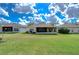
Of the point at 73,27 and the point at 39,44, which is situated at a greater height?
the point at 73,27

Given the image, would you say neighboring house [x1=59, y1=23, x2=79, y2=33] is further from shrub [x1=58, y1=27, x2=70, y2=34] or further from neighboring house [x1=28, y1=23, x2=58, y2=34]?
→ neighboring house [x1=28, y1=23, x2=58, y2=34]

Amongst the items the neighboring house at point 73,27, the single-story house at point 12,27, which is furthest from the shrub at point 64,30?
the single-story house at point 12,27

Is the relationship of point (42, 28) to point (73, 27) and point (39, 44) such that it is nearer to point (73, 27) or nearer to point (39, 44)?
point (39, 44)

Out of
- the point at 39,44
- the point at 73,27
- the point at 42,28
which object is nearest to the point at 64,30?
the point at 73,27

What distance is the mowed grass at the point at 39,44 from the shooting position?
6656mm

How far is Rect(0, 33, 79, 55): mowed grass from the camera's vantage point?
666cm

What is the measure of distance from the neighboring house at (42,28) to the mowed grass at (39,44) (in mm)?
83

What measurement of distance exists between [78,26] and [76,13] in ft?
0.87

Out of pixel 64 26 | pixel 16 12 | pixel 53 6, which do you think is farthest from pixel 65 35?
pixel 16 12

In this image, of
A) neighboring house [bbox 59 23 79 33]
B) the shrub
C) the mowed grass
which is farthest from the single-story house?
neighboring house [bbox 59 23 79 33]

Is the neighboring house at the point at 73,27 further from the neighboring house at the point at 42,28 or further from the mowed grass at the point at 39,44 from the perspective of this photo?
the neighboring house at the point at 42,28

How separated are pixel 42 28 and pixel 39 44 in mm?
317

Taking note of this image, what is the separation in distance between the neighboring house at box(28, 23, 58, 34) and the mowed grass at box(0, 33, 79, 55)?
3.3 inches

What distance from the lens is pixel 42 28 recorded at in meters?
6.75
